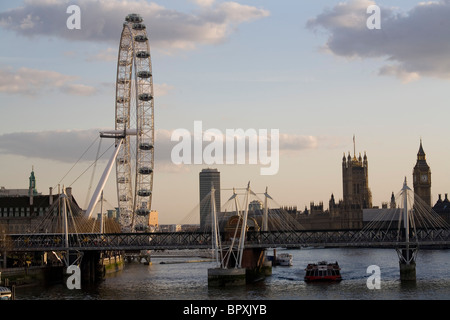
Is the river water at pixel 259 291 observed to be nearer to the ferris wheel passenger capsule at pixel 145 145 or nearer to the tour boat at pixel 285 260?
the ferris wheel passenger capsule at pixel 145 145

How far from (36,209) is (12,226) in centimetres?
387

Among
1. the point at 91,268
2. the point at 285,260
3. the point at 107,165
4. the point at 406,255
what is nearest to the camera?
the point at 406,255

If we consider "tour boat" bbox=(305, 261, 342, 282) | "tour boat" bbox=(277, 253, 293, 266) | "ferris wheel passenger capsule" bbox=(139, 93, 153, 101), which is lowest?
"tour boat" bbox=(277, 253, 293, 266)

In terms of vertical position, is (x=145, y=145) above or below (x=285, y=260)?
above

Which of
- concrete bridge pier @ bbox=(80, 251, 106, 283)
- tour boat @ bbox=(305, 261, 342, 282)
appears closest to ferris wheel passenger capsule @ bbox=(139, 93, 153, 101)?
concrete bridge pier @ bbox=(80, 251, 106, 283)

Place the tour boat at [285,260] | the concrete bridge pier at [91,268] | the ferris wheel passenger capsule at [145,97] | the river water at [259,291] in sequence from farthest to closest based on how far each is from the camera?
the tour boat at [285,260], the ferris wheel passenger capsule at [145,97], the concrete bridge pier at [91,268], the river water at [259,291]

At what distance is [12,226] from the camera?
110 metres

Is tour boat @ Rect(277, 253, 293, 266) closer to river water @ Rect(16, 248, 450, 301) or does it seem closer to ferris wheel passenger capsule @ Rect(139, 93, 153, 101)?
ferris wheel passenger capsule @ Rect(139, 93, 153, 101)

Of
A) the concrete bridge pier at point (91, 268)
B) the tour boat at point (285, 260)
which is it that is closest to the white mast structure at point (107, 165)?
the concrete bridge pier at point (91, 268)

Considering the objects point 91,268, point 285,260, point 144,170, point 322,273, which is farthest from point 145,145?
point 322,273

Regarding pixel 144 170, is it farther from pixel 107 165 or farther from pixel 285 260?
pixel 285 260

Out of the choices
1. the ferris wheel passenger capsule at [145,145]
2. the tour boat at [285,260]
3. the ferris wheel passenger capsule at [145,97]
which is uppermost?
the ferris wheel passenger capsule at [145,97]
